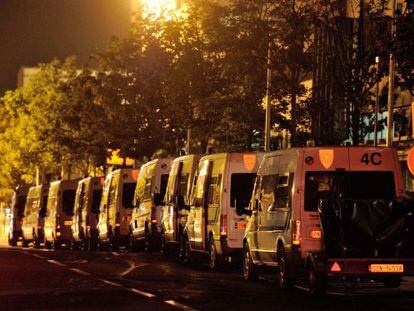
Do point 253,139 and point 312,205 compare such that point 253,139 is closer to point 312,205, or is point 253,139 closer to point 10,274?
point 10,274

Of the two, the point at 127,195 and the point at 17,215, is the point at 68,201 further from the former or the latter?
the point at 17,215

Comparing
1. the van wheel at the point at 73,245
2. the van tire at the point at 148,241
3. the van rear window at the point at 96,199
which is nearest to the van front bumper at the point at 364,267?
the van tire at the point at 148,241

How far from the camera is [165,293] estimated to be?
66.3ft

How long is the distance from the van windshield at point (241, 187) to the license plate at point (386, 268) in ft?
26.1

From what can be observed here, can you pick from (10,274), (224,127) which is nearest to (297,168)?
(10,274)

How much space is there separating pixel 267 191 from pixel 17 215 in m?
42.7

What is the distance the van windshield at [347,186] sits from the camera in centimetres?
2148

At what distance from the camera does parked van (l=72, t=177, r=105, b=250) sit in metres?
48.1

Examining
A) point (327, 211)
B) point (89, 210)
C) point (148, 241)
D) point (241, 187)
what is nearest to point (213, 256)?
point (241, 187)

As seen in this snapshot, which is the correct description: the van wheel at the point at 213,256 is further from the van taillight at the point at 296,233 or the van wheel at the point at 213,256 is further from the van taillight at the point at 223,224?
the van taillight at the point at 296,233

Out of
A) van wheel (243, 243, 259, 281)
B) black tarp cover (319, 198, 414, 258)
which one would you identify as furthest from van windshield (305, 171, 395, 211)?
van wheel (243, 243, 259, 281)

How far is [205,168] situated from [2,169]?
73.9 meters

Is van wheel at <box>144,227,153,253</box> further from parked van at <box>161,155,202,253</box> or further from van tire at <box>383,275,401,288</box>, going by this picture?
van tire at <box>383,275,401,288</box>

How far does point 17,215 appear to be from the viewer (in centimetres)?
6506
